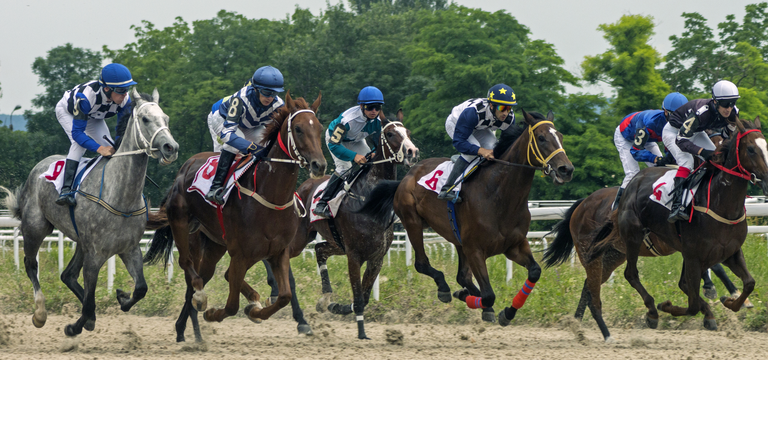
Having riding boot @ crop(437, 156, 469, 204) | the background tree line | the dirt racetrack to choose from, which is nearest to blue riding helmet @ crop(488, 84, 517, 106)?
riding boot @ crop(437, 156, 469, 204)

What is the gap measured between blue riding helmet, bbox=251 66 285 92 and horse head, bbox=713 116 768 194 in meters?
3.66

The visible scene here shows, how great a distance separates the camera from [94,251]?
6.17 metres

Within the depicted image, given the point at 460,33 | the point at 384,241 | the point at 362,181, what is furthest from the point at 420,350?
the point at 460,33

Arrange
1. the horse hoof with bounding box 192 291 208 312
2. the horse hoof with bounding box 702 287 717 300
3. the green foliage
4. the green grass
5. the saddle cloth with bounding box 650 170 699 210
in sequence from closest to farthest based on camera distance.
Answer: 1. the horse hoof with bounding box 192 291 208 312
2. the saddle cloth with bounding box 650 170 699 210
3. the horse hoof with bounding box 702 287 717 300
4. the green grass
5. the green foliage

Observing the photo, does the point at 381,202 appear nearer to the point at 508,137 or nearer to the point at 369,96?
the point at 369,96

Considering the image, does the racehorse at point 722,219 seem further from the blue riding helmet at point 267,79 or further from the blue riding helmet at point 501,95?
the blue riding helmet at point 267,79

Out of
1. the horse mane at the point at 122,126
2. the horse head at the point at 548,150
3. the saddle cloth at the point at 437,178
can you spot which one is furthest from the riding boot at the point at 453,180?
the horse mane at the point at 122,126

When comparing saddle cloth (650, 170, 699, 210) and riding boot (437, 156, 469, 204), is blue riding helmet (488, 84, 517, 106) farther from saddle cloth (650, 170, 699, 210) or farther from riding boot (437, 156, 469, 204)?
saddle cloth (650, 170, 699, 210)

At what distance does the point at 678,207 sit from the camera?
6.43m

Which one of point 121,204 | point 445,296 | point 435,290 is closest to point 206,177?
point 121,204

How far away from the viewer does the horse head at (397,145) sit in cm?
702

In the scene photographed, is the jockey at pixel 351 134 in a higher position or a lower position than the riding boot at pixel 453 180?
higher

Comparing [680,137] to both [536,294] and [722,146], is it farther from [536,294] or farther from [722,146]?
[536,294]

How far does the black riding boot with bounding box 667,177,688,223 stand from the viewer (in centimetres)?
639
